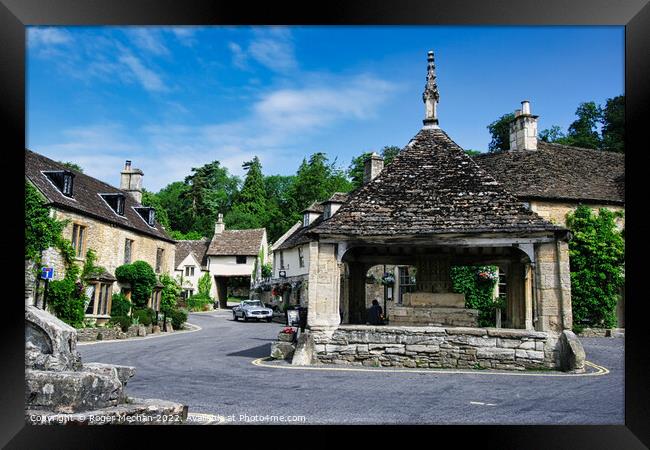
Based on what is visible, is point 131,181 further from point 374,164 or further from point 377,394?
point 377,394

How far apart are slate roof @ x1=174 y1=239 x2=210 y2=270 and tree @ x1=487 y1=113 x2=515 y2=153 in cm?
2528

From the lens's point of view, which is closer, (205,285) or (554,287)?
(554,287)

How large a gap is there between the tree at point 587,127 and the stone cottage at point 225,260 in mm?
25403

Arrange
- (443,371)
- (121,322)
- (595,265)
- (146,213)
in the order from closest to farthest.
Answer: (443,371) < (595,265) < (121,322) < (146,213)

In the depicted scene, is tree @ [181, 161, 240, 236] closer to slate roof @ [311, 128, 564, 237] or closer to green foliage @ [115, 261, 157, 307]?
green foliage @ [115, 261, 157, 307]

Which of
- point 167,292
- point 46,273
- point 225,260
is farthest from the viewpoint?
point 225,260

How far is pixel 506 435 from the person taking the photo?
5656 mm

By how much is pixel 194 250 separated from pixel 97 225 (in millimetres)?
24376

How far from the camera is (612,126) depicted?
25297 millimetres

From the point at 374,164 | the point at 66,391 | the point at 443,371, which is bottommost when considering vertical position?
the point at 443,371

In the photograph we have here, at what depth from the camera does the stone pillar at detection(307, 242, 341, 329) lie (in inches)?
444

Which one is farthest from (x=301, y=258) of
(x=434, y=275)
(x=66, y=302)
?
(x=434, y=275)

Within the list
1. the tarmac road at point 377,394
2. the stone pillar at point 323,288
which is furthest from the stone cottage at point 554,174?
the stone pillar at point 323,288
